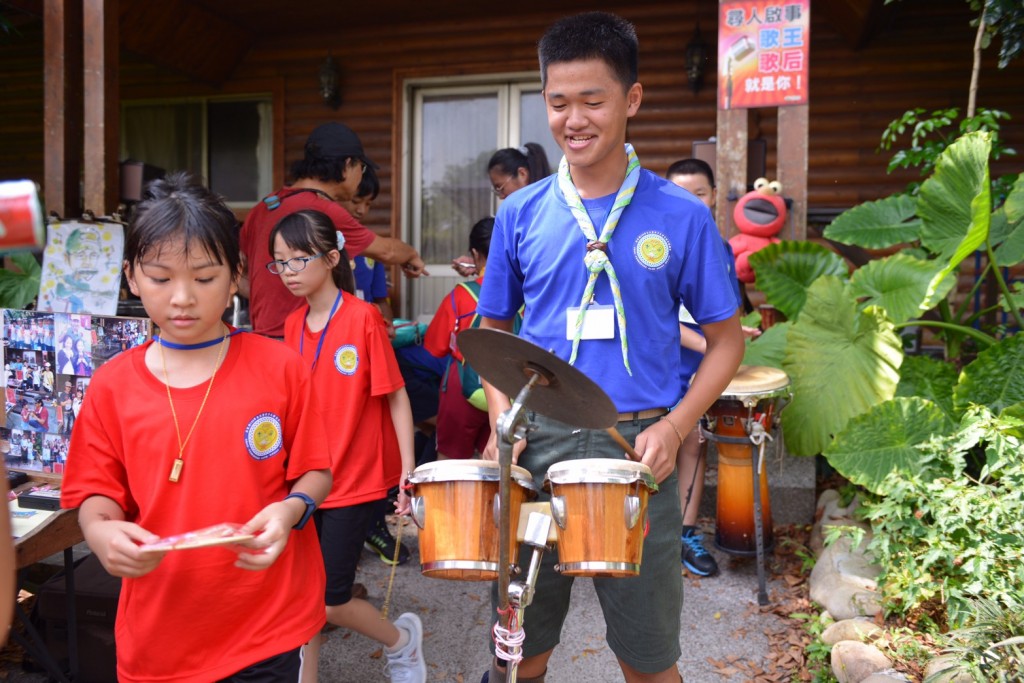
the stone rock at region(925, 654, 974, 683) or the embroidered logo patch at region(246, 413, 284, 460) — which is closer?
the embroidered logo patch at region(246, 413, 284, 460)

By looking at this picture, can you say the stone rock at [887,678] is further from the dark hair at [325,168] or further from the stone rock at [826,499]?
the dark hair at [325,168]

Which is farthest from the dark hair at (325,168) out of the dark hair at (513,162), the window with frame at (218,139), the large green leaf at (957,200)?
the window with frame at (218,139)

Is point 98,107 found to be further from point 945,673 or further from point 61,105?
point 945,673

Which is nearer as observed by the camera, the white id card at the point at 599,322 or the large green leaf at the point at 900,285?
the white id card at the point at 599,322

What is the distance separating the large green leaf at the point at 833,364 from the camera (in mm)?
4008

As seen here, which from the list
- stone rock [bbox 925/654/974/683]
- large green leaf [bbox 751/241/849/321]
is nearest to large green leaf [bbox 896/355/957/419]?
large green leaf [bbox 751/241/849/321]

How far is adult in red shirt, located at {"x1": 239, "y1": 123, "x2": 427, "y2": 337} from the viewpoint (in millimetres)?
3625

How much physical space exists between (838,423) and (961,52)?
16.0 feet

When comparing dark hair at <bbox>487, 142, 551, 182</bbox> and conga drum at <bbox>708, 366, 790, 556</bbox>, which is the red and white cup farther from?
dark hair at <bbox>487, 142, 551, 182</bbox>

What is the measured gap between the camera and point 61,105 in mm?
5121

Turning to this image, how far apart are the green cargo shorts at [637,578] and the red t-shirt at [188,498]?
68cm

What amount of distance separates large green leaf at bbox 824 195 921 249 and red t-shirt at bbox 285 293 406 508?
3.29 meters

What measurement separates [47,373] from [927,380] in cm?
413

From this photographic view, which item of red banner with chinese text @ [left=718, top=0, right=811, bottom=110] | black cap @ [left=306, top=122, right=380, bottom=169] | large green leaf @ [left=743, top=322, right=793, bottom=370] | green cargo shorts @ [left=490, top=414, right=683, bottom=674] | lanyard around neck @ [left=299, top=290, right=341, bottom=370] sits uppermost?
red banner with chinese text @ [left=718, top=0, right=811, bottom=110]
